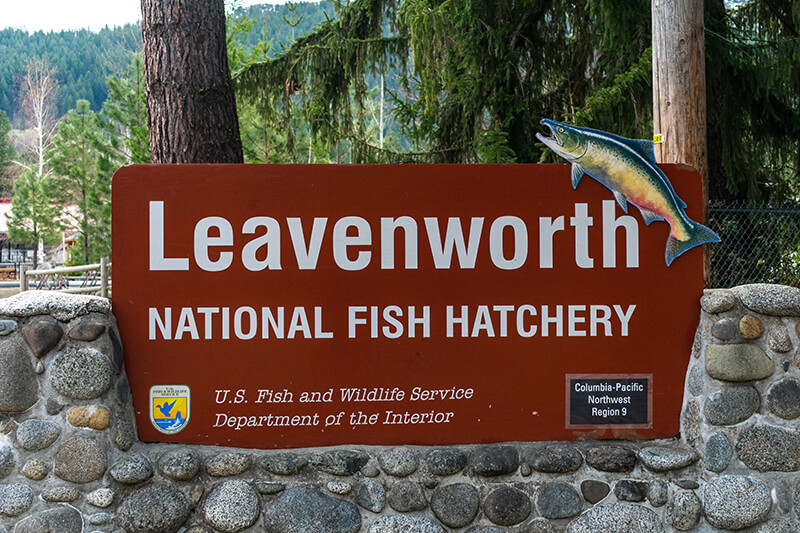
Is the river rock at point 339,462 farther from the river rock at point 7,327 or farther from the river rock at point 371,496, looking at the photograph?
the river rock at point 7,327

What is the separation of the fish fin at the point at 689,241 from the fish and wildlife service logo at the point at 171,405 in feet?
8.07

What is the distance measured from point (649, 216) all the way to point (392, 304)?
134 centimetres

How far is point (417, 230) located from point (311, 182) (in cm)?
57

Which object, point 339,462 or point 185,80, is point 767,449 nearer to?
point 339,462

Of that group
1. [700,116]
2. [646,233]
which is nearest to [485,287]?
[646,233]

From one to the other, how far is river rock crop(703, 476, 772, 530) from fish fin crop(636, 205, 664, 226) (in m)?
1.28

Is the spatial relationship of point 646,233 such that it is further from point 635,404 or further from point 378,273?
point 378,273

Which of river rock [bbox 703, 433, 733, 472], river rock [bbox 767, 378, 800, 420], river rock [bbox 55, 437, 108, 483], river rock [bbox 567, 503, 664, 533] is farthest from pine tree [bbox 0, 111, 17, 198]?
river rock [bbox 767, 378, 800, 420]

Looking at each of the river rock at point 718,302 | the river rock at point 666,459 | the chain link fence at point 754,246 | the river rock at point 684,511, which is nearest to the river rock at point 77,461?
the river rock at point 666,459

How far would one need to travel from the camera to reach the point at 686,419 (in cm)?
347

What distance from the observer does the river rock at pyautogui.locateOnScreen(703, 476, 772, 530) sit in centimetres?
329

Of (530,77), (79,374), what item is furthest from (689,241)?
(530,77)

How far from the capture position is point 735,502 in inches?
130

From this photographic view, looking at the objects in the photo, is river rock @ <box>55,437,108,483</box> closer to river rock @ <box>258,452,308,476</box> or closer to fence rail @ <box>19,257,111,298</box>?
river rock @ <box>258,452,308,476</box>
